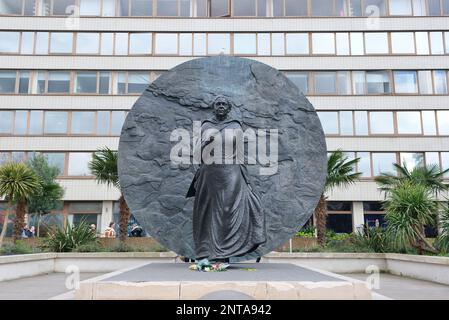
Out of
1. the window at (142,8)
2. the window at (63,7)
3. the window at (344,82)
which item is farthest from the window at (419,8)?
the window at (63,7)

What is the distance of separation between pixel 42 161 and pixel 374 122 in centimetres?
2102

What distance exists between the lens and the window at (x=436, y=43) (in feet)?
99.7

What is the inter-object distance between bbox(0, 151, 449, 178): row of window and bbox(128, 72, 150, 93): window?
519cm

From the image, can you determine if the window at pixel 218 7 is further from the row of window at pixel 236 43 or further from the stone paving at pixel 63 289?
the stone paving at pixel 63 289

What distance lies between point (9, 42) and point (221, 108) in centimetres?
2725

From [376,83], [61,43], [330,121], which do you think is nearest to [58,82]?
[61,43]

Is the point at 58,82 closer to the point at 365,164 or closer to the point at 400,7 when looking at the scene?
the point at 365,164

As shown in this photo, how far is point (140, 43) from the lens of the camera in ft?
101

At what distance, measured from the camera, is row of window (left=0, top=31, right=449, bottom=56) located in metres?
30.4

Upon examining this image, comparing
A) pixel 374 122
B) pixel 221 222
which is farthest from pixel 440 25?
pixel 221 222

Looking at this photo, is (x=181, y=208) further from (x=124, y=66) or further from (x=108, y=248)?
(x=124, y=66)

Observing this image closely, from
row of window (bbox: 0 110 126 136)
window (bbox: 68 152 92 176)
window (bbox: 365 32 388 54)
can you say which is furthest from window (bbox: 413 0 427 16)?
window (bbox: 68 152 92 176)

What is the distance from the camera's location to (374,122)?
3019cm
